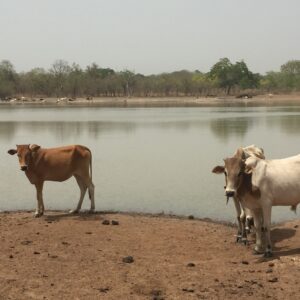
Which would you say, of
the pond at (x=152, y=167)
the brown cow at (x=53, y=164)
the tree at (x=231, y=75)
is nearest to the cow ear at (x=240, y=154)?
the pond at (x=152, y=167)

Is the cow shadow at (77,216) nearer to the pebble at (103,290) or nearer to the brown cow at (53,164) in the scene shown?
the brown cow at (53,164)

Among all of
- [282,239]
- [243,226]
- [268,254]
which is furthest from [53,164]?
[268,254]

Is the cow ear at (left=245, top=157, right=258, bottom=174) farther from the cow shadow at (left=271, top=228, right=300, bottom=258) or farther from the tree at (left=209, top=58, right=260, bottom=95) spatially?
the tree at (left=209, top=58, right=260, bottom=95)

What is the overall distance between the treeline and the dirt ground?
3879 inches

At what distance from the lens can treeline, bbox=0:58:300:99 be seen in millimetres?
107188

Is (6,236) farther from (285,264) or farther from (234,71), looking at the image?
(234,71)

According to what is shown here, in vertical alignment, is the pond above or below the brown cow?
below

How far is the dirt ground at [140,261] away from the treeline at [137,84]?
323ft

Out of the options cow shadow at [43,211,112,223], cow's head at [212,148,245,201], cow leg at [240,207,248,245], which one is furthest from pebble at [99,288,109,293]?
cow shadow at [43,211,112,223]

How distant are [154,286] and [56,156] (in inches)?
196

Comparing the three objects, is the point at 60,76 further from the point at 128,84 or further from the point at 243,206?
the point at 243,206

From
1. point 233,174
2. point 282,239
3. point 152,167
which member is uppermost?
point 233,174

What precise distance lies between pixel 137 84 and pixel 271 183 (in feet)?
356

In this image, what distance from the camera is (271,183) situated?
7371mm
